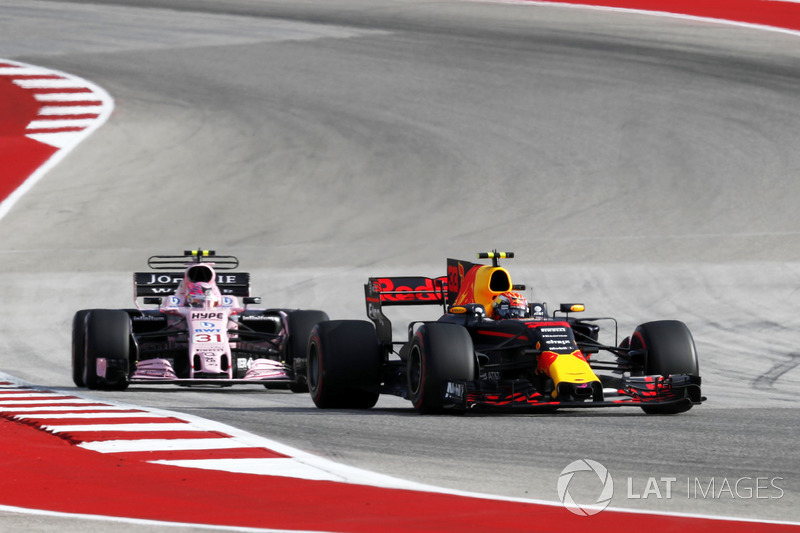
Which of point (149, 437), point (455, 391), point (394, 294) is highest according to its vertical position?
point (394, 294)

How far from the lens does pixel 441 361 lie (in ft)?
39.6

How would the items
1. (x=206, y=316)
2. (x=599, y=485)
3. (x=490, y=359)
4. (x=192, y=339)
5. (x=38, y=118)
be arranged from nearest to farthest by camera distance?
(x=599, y=485)
(x=490, y=359)
(x=192, y=339)
(x=206, y=316)
(x=38, y=118)

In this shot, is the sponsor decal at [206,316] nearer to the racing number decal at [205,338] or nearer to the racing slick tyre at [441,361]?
the racing number decal at [205,338]

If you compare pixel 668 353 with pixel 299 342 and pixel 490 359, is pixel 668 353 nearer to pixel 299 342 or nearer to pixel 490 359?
pixel 490 359

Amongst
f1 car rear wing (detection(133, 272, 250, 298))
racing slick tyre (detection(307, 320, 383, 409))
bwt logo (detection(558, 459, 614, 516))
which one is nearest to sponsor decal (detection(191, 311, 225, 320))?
f1 car rear wing (detection(133, 272, 250, 298))

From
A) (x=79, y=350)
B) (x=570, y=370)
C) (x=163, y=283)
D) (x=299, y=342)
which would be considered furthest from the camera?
(x=163, y=283)

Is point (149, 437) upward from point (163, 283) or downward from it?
downward

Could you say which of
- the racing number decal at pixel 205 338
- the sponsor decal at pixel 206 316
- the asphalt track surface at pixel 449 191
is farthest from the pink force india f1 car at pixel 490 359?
the sponsor decal at pixel 206 316

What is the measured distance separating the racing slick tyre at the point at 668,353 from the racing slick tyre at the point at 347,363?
2.41 metres

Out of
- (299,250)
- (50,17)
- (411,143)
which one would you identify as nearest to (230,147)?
(411,143)

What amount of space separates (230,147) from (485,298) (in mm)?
20570

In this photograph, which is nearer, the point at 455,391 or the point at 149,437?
the point at 149,437

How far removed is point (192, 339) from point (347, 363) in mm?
3480

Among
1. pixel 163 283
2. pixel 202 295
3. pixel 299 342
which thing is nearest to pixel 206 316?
pixel 202 295
